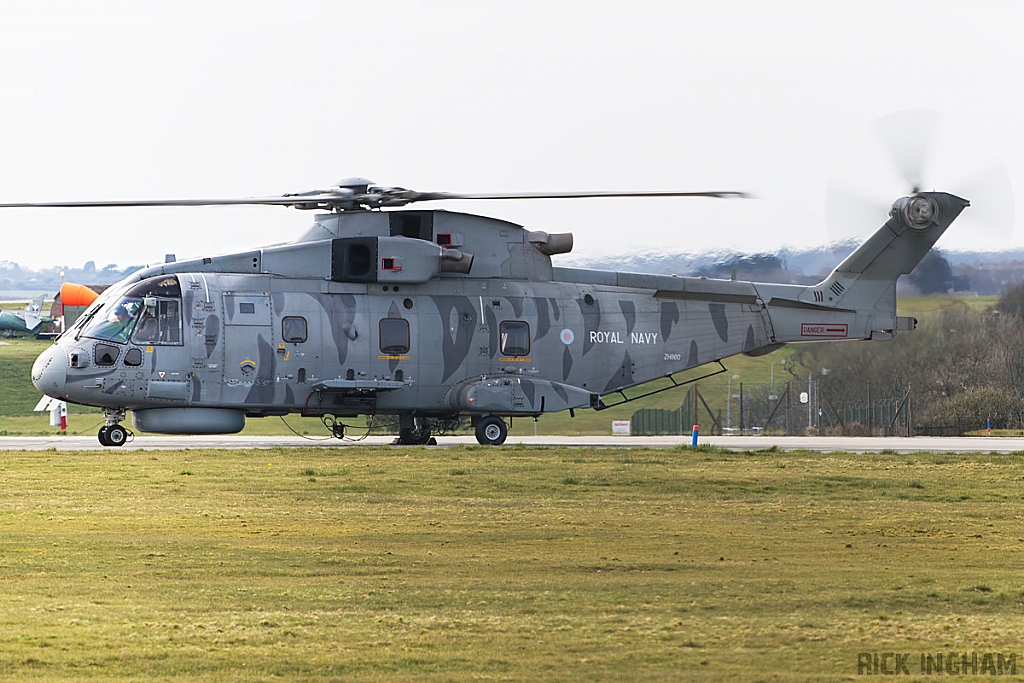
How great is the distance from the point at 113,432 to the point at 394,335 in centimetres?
623

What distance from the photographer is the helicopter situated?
25000 millimetres

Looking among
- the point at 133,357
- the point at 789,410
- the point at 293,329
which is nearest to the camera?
the point at 133,357

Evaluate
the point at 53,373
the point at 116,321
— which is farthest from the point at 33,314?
the point at 116,321

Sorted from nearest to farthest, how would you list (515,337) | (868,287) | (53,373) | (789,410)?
(53,373)
(515,337)
(868,287)
(789,410)

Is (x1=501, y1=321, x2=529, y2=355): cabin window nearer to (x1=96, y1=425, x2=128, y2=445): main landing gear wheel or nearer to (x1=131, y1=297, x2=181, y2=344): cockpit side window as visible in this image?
(x1=131, y1=297, x2=181, y2=344): cockpit side window

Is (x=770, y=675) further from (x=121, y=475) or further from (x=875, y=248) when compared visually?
(x=875, y=248)

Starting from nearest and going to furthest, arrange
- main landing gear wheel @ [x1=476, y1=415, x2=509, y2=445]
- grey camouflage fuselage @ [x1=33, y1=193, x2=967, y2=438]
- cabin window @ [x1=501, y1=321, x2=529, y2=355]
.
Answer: grey camouflage fuselage @ [x1=33, y1=193, x2=967, y2=438], cabin window @ [x1=501, y1=321, x2=529, y2=355], main landing gear wheel @ [x1=476, y1=415, x2=509, y2=445]

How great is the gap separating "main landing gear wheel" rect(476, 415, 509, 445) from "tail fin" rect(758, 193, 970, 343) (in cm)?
724

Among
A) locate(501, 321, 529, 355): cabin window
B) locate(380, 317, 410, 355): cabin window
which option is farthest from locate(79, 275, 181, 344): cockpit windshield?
locate(501, 321, 529, 355): cabin window

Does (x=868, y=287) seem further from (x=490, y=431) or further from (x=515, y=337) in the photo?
(x=490, y=431)

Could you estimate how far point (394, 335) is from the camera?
1051 inches

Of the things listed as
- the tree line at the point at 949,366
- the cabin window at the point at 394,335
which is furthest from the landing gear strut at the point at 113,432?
the tree line at the point at 949,366

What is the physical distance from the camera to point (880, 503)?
57.3 feet

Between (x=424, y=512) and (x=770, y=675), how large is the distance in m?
8.51
